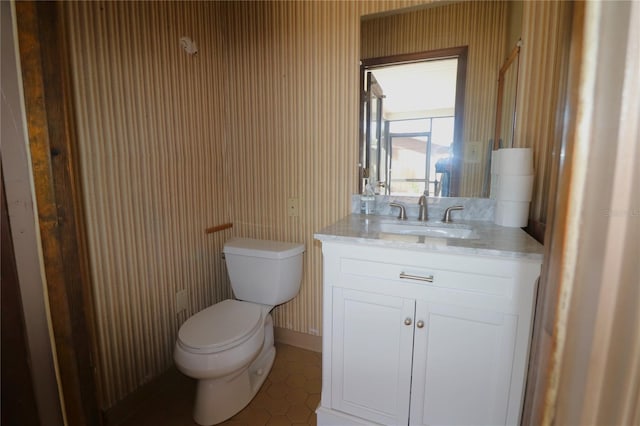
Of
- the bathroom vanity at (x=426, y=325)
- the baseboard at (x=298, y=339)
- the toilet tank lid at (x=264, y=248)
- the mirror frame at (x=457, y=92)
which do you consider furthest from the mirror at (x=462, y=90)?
the baseboard at (x=298, y=339)

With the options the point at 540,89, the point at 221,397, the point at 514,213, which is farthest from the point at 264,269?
the point at 540,89

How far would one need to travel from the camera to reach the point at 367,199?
155cm

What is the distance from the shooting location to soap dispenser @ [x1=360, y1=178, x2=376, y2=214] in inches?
61.3

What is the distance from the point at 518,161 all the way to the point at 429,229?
0.45 m

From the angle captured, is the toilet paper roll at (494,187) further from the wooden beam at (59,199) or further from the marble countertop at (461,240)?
the wooden beam at (59,199)

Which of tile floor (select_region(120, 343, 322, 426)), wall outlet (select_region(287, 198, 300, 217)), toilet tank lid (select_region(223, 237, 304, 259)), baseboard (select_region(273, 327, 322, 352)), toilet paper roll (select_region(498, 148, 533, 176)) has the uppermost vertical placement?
toilet paper roll (select_region(498, 148, 533, 176))

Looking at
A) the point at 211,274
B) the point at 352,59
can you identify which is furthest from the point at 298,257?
the point at 352,59

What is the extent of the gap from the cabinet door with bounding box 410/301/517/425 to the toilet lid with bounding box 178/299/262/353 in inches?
29.3

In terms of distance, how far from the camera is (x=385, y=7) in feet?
4.72

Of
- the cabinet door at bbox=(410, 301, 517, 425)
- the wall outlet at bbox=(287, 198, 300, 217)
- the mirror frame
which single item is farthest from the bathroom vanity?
the wall outlet at bbox=(287, 198, 300, 217)

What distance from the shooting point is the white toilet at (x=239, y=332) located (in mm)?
1204

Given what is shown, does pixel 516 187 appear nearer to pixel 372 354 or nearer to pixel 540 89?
pixel 540 89

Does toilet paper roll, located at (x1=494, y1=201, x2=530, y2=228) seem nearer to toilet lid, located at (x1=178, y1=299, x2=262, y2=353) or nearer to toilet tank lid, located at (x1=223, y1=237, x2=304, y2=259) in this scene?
toilet tank lid, located at (x1=223, y1=237, x2=304, y2=259)

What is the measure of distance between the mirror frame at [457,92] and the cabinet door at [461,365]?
69cm
